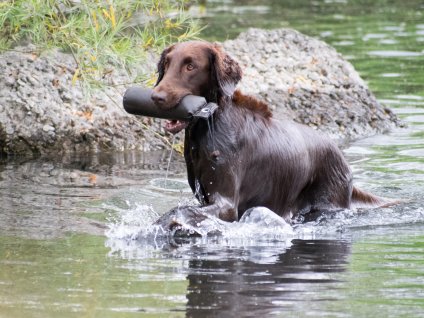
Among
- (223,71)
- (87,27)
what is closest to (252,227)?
(223,71)

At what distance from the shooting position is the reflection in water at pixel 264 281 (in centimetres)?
628

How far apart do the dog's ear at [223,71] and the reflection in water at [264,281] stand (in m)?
1.20

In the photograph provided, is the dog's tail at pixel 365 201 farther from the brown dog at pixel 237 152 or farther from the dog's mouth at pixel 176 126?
the dog's mouth at pixel 176 126

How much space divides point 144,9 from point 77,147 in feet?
7.46

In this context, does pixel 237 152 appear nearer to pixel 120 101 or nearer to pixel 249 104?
pixel 249 104

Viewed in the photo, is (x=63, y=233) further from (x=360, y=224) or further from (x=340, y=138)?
(x=340, y=138)

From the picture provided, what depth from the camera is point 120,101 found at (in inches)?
487

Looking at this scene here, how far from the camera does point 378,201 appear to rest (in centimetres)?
956

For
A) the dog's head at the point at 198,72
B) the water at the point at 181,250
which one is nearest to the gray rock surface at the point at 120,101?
the water at the point at 181,250

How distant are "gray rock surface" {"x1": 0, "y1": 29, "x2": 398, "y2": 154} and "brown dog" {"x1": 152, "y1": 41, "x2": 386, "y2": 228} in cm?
224

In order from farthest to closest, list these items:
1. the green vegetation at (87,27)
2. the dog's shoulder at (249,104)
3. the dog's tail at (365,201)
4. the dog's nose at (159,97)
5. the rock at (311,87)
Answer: the rock at (311,87), the green vegetation at (87,27), the dog's tail at (365,201), the dog's shoulder at (249,104), the dog's nose at (159,97)

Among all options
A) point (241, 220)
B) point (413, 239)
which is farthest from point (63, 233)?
point (413, 239)

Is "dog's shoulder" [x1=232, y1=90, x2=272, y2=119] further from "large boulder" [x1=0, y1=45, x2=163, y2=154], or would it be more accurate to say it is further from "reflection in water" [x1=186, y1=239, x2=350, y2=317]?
"large boulder" [x1=0, y1=45, x2=163, y2=154]

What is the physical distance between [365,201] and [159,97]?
2.33 m
